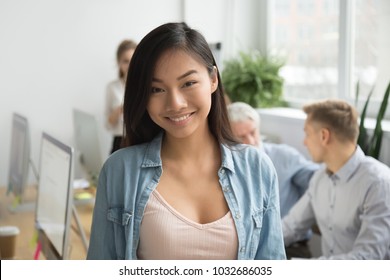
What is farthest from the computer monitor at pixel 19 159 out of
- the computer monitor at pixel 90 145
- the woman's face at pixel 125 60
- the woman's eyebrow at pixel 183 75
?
the woman's eyebrow at pixel 183 75

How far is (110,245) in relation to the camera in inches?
42.2

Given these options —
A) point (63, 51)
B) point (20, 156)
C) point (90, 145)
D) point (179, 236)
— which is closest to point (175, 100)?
point (179, 236)

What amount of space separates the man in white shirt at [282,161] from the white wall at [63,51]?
1.76 metres

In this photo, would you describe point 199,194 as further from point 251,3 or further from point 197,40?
point 251,3

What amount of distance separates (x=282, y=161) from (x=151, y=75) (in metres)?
1.67

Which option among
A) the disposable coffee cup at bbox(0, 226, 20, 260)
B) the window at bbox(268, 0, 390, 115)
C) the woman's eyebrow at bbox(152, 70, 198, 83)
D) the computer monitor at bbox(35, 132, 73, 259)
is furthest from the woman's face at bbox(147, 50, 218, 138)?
the window at bbox(268, 0, 390, 115)

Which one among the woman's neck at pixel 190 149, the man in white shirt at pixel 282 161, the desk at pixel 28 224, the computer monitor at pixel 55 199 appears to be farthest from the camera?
the man in white shirt at pixel 282 161

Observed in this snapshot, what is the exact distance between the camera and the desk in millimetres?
2088

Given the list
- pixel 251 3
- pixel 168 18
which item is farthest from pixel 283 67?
pixel 168 18

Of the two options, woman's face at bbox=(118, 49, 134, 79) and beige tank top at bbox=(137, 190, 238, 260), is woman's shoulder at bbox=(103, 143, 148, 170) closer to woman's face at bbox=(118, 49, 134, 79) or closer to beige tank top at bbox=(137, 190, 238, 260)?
beige tank top at bbox=(137, 190, 238, 260)

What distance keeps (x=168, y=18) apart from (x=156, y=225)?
11.0ft

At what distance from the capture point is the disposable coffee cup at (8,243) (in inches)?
82.8

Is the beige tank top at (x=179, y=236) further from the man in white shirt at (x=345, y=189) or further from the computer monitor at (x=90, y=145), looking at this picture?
the computer monitor at (x=90, y=145)
